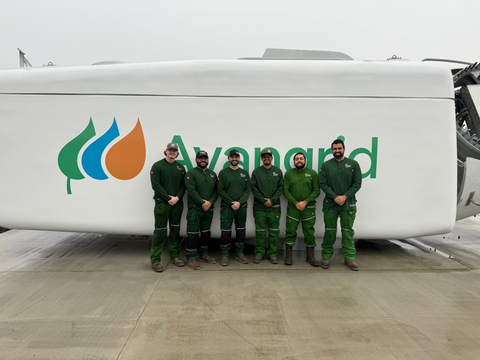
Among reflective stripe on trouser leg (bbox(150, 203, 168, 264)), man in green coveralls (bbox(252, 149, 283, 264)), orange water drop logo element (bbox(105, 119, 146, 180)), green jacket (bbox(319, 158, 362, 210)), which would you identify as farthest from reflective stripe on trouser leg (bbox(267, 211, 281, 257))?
orange water drop logo element (bbox(105, 119, 146, 180))

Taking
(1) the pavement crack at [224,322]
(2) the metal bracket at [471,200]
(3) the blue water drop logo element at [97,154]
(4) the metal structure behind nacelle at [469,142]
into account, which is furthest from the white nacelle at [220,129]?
(1) the pavement crack at [224,322]

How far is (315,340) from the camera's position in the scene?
2195 mm

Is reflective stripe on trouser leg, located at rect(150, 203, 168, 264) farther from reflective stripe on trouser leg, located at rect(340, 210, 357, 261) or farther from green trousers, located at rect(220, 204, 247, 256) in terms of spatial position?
reflective stripe on trouser leg, located at rect(340, 210, 357, 261)

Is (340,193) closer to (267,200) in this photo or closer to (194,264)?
(267,200)

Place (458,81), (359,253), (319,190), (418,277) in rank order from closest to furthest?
1. (418,277)
2. (319,190)
3. (359,253)
4. (458,81)

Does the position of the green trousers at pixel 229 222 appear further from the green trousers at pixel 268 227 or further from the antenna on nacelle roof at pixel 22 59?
the antenna on nacelle roof at pixel 22 59

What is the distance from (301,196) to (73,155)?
318cm

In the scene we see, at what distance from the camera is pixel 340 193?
3588mm

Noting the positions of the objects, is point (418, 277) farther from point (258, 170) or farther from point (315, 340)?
point (258, 170)

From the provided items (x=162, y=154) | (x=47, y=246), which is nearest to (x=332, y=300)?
(x=162, y=154)

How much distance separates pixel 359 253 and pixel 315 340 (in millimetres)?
2456

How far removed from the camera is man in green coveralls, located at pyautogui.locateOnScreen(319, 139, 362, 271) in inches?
139

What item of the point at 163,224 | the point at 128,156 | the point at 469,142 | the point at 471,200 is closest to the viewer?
the point at 163,224

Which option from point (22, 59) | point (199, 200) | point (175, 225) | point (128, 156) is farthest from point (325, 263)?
point (22, 59)
